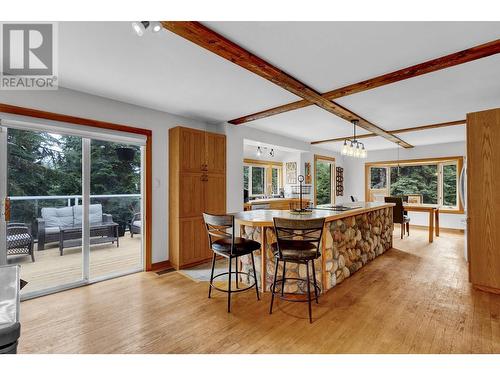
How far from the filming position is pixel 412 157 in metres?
7.11

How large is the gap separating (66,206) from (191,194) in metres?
1.56

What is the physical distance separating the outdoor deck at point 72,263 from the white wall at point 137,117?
424 millimetres

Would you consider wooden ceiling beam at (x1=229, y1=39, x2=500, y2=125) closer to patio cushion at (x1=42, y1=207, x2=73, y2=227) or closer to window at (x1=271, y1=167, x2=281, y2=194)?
patio cushion at (x1=42, y1=207, x2=73, y2=227)

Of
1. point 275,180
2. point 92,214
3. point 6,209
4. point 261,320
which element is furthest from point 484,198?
point 6,209

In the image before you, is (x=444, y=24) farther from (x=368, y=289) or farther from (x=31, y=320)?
(x=31, y=320)

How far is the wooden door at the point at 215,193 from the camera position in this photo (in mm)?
4020

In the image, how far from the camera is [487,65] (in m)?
2.38

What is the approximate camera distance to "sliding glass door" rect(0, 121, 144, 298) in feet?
8.86

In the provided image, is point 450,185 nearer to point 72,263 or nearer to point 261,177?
point 261,177

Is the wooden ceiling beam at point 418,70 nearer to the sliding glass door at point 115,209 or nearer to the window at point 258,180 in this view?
the sliding glass door at point 115,209

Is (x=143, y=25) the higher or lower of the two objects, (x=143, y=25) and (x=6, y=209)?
the higher

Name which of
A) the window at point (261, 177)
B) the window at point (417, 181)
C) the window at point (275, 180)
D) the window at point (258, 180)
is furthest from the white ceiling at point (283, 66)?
the window at point (417, 181)

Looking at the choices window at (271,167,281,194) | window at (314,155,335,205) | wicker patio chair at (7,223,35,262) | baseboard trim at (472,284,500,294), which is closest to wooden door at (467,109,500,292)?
baseboard trim at (472,284,500,294)
